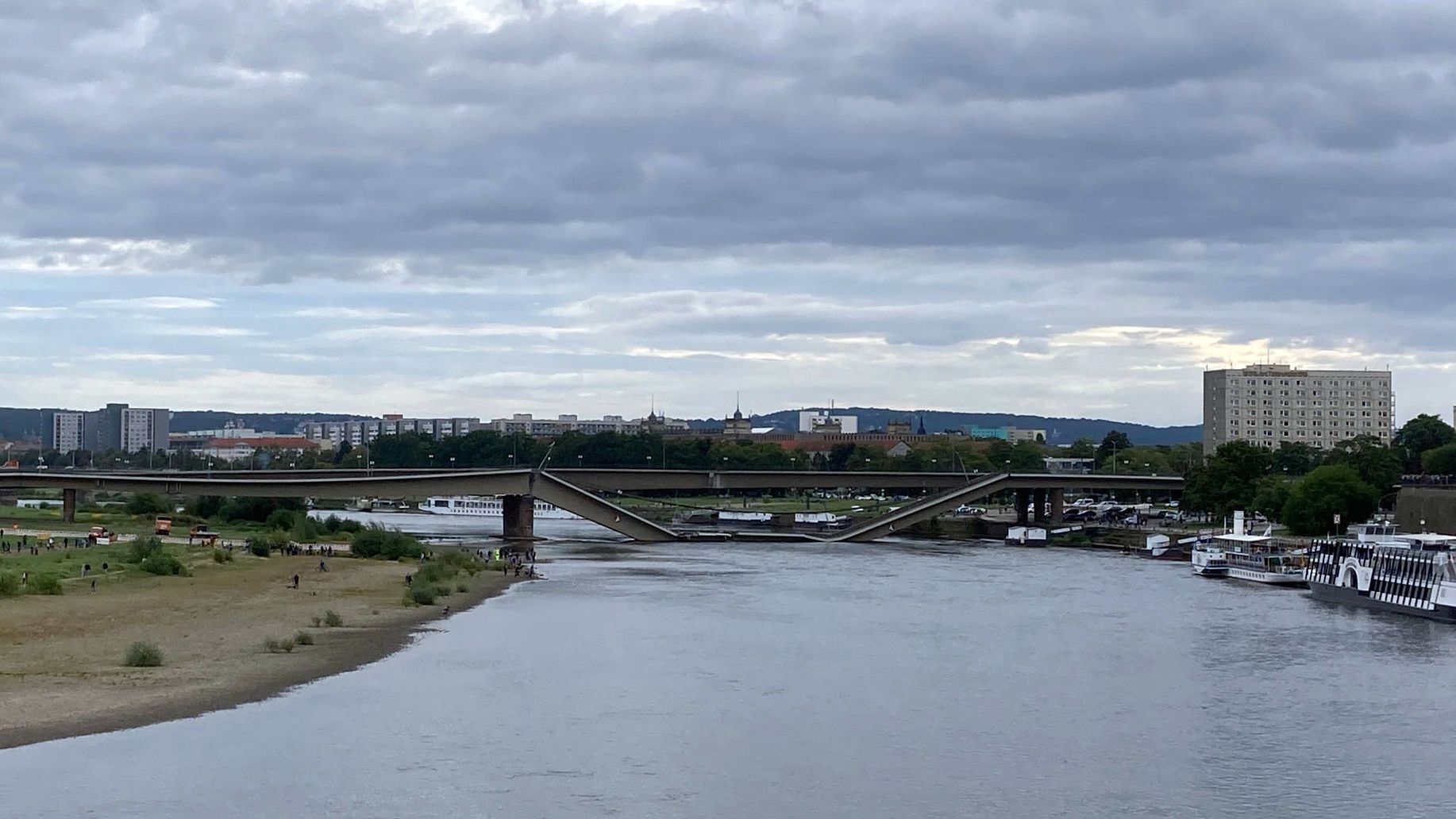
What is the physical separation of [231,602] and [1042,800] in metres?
38.5

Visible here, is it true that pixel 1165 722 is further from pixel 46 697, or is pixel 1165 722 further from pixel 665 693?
pixel 46 697

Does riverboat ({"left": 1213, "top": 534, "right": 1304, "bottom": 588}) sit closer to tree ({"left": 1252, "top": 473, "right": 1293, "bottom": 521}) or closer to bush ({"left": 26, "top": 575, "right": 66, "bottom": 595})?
tree ({"left": 1252, "top": 473, "right": 1293, "bottom": 521})

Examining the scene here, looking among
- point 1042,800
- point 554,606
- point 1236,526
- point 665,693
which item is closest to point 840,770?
point 1042,800

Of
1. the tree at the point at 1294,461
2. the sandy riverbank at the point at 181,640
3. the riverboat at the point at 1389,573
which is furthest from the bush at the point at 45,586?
the tree at the point at 1294,461

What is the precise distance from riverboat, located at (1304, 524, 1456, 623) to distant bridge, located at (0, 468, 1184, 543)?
1953 inches

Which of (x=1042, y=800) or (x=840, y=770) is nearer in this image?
(x=1042, y=800)

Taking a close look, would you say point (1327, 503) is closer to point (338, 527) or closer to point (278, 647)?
point (338, 527)

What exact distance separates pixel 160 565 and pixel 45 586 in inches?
427

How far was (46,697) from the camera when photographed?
39.1 meters

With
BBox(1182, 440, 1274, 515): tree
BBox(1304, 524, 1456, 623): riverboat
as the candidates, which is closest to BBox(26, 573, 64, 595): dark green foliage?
BBox(1304, 524, 1456, 623): riverboat

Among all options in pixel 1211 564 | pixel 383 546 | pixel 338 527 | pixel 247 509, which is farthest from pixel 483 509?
pixel 1211 564

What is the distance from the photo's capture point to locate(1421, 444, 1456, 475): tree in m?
133

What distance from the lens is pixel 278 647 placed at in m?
49.8

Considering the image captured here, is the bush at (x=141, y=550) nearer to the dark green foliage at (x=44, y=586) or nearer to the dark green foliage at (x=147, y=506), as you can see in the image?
the dark green foliage at (x=44, y=586)
